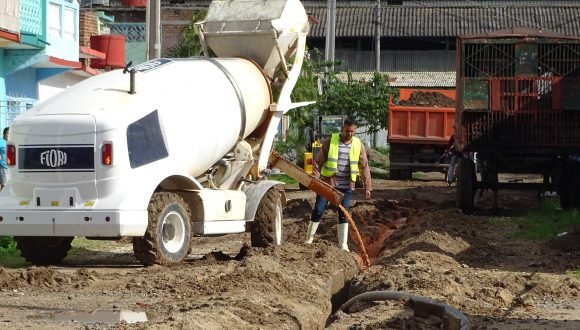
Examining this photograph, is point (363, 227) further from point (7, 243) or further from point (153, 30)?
point (7, 243)

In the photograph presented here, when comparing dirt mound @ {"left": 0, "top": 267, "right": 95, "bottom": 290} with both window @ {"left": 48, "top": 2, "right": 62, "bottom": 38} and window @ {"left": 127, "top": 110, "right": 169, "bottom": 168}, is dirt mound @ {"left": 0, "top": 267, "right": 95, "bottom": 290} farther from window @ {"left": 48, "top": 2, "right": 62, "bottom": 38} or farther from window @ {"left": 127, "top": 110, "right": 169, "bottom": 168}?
window @ {"left": 48, "top": 2, "right": 62, "bottom": 38}

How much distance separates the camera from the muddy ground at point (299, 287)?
980 centimetres

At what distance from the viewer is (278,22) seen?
55.9ft

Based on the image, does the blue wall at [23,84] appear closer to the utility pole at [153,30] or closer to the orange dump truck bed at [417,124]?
the utility pole at [153,30]

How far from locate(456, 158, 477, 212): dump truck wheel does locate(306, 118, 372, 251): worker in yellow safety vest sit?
594 cm

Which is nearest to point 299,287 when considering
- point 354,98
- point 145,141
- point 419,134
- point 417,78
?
point 145,141

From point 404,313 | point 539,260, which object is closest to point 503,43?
point 539,260

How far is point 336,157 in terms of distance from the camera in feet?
52.3

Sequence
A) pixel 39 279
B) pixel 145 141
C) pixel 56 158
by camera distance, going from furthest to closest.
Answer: pixel 145 141
pixel 56 158
pixel 39 279

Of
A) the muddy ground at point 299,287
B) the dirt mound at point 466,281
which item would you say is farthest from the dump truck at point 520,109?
the dirt mound at point 466,281

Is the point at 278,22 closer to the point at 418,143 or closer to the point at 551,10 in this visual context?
the point at 418,143

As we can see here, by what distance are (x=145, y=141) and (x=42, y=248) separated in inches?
82.0

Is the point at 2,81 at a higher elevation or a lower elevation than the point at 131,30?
lower

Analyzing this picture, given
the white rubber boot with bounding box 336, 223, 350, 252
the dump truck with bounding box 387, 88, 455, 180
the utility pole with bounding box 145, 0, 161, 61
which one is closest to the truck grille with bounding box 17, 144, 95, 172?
the white rubber boot with bounding box 336, 223, 350, 252
